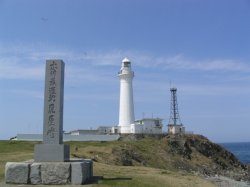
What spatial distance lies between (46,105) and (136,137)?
46536mm

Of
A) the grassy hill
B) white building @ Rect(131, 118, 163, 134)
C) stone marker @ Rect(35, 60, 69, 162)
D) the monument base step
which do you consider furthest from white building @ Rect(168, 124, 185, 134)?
the monument base step

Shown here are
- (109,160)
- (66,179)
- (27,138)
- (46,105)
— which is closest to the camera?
(66,179)

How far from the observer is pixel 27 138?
58062 millimetres

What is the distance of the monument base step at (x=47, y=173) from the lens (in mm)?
16406

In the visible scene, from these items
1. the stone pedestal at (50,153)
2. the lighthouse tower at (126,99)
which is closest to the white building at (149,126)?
the lighthouse tower at (126,99)

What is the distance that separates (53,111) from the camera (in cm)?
1748

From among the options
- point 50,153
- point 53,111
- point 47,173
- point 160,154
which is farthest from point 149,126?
point 47,173

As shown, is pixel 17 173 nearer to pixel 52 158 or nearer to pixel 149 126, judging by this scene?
pixel 52 158

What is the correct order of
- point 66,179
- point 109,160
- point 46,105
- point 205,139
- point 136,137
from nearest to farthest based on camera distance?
1. point 66,179
2. point 46,105
3. point 109,160
4. point 136,137
5. point 205,139

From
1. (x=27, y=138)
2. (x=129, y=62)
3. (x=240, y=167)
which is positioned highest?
(x=129, y=62)

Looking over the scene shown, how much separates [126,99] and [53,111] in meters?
46.9

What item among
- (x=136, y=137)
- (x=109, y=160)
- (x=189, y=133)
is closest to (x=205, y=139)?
(x=189, y=133)

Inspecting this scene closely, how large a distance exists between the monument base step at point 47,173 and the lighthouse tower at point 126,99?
4779 cm

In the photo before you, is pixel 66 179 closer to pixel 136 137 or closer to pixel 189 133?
pixel 136 137
